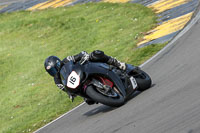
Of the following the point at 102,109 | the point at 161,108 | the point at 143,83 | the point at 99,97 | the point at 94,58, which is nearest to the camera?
the point at 161,108

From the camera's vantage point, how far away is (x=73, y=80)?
8227 millimetres

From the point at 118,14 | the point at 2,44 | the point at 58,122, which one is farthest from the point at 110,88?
the point at 2,44

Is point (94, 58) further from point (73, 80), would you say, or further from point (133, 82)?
point (133, 82)

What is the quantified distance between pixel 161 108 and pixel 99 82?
1.49m

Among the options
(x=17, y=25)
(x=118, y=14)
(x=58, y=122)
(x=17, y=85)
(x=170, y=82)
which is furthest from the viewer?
(x=17, y=25)

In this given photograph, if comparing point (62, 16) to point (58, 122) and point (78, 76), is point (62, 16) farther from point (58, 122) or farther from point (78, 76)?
point (78, 76)

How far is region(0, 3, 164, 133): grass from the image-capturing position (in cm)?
1289

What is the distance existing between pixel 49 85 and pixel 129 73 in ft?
19.6

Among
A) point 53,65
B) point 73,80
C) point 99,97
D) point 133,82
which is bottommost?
point 133,82

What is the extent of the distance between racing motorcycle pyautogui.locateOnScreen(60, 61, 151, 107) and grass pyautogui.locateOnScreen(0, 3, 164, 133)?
2952 millimetres

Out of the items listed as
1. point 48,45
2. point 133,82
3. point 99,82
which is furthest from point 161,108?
point 48,45

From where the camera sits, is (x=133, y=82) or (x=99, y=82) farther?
(x=133, y=82)

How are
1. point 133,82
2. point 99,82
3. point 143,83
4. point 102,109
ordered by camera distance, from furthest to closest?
point 102,109
point 143,83
point 133,82
point 99,82

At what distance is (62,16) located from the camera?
78.9 feet
